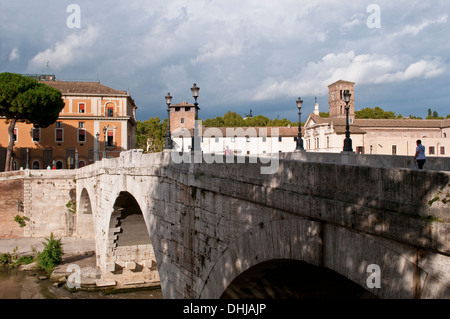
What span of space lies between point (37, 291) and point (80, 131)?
91.4ft

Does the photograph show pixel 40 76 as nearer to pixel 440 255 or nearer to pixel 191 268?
pixel 191 268

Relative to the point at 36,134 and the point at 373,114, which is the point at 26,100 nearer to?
the point at 36,134

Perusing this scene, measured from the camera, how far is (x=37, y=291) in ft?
78.4

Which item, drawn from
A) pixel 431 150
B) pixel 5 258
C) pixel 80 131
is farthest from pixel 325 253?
pixel 80 131

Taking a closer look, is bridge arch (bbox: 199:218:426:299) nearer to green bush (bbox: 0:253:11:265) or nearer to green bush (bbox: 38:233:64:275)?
green bush (bbox: 38:233:64:275)

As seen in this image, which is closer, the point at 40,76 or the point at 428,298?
the point at 428,298

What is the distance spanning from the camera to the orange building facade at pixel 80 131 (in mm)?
47906

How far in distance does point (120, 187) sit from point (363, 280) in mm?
15141

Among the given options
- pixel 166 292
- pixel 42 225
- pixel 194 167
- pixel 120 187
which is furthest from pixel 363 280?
pixel 42 225

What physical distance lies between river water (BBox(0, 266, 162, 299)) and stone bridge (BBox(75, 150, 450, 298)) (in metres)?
9.72

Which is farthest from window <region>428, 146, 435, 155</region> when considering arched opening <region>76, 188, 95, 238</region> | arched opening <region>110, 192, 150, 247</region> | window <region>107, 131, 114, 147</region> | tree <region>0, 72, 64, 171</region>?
tree <region>0, 72, 64, 171</region>
